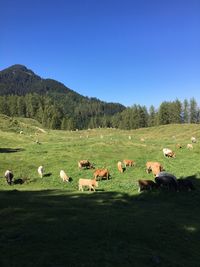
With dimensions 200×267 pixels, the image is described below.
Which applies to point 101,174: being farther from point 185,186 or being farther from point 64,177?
point 185,186

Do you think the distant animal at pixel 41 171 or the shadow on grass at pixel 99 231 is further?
the distant animal at pixel 41 171

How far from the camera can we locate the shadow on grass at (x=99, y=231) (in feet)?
51.9

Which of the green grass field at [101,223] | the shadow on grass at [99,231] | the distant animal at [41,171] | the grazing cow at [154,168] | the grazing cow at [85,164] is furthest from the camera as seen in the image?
the grazing cow at [85,164]

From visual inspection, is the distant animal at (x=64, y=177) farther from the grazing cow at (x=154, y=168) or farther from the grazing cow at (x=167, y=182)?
the grazing cow at (x=167, y=182)

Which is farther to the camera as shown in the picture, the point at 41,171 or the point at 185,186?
the point at 41,171

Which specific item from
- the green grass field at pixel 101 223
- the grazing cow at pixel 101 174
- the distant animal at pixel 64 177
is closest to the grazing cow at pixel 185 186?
the green grass field at pixel 101 223

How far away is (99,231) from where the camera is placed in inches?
778

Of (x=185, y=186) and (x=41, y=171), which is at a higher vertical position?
(x=41, y=171)

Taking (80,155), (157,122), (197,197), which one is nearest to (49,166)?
(80,155)

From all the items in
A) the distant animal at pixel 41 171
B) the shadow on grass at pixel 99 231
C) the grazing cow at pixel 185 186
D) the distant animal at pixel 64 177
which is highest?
the distant animal at pixel 41 171

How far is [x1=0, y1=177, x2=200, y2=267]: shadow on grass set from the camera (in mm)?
15820

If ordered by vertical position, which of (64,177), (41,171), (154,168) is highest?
(154,168)

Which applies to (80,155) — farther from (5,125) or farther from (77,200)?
(5,125)

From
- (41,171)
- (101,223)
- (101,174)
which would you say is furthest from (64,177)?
(101,223)
